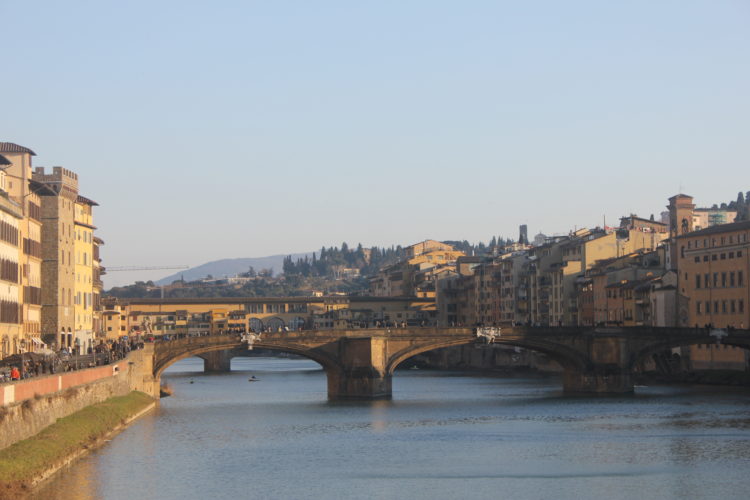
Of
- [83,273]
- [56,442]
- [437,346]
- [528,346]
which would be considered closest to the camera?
[56,442]

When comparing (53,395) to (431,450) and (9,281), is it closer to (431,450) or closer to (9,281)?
(431,450)

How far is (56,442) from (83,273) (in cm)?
4969

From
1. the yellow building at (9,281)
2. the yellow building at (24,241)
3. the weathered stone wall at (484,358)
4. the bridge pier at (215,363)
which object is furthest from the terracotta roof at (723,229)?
the bridge pier at (215,363)

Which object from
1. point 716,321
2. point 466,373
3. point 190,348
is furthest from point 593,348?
point 466,373

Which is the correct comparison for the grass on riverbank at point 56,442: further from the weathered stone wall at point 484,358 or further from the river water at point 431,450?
the weathered stone wall at point 484,358

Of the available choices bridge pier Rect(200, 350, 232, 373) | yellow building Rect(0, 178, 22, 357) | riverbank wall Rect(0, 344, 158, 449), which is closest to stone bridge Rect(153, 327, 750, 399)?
riverbank wall Rect(0, 344, 158, 449)

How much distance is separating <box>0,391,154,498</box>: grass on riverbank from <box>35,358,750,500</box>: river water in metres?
0.99

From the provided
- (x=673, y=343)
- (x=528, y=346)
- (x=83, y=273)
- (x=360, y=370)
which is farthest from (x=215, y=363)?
(x=673, y=343)

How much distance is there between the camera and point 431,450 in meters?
68.8

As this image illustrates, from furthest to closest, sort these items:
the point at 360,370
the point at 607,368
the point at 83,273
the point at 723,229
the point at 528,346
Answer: the point at 723,229
the point at 528,346
the point at 607,368
the point at 360,370
the point at 83,273

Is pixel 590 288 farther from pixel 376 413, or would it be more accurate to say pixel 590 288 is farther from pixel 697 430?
pixel 697 430

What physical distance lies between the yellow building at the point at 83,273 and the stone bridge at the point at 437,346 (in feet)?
20.1

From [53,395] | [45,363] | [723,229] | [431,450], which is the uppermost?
[723,229]

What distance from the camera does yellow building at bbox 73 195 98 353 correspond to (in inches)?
3952
